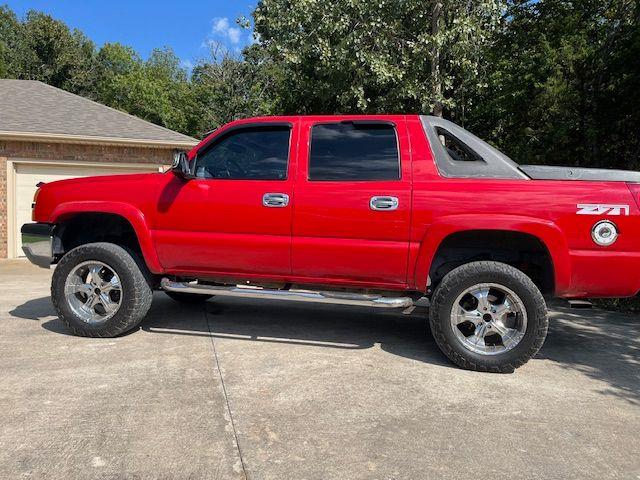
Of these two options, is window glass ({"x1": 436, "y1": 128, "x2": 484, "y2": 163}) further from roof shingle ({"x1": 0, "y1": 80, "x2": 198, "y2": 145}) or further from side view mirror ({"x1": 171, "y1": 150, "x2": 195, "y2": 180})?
roof shingle ({"x1": 0, "y1": 80, "x2": 198, "y2": 145})

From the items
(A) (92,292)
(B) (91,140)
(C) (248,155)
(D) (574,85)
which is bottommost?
(A) (92,292)

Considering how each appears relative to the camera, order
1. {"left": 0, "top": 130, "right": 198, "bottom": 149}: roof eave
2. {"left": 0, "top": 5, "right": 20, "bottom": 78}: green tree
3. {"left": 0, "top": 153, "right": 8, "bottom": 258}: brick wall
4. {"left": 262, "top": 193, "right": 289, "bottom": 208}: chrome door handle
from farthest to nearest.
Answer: {"left": 0, "top": 5, "right": 20, "bottom": 78}: green tree < {"left": 0, "top": 153, "right": 8, "bottom": 258}: brick wall < {"left": 0, "top": 130, "right": 198, "bottom": 149}: roof eave < {"left": 262, "top": 193, "right": 289, "bottom": 208}: chrome door handle

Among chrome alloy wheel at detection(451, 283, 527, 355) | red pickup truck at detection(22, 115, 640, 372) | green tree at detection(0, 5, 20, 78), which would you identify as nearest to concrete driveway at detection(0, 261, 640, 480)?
chrome alloy wheel at detection(451, 283, 527, 355)

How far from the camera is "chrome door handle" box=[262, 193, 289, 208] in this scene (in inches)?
171

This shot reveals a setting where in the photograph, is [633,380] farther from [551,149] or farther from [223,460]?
[551,149]

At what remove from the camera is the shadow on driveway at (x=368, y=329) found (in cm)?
440

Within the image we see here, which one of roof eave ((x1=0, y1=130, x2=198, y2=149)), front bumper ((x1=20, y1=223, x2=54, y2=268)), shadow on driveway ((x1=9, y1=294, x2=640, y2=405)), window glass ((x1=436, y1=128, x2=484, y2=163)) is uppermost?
roof eave ((x1=0, y1=130, x2=198, y2=149))

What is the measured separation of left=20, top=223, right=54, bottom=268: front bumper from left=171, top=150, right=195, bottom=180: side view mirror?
4.90 ft

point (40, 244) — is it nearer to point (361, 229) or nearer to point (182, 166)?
point (182, 166)

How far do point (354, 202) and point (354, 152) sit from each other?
19.2 inches

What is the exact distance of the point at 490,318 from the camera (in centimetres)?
406

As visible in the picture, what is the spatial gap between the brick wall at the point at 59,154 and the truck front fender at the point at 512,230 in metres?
10.0

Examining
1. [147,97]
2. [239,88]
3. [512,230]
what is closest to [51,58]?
[147,97]

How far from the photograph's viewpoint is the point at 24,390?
11.5 ft
